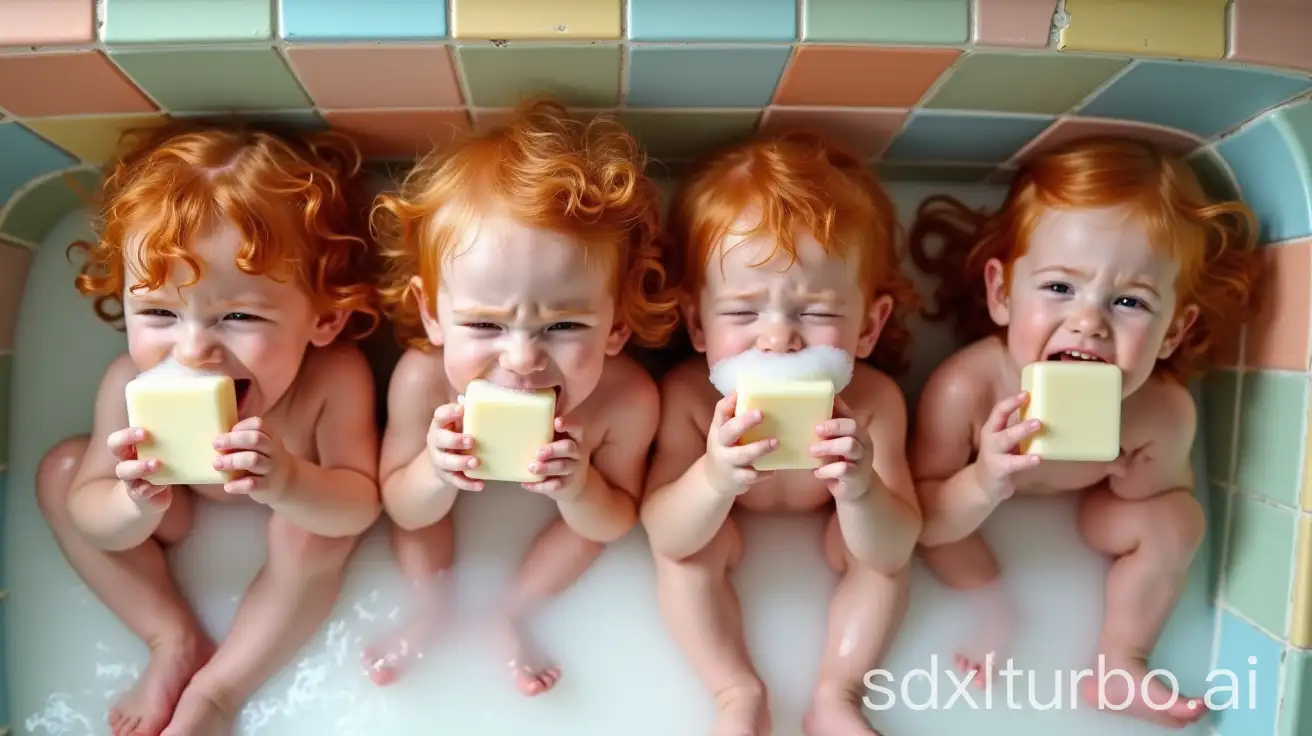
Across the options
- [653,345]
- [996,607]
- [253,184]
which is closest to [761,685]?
[996,607]

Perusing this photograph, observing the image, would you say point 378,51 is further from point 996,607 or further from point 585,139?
point 996,607

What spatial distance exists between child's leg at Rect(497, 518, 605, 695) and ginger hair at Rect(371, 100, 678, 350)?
26 centimetres

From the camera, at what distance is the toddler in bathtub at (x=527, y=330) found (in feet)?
3.08

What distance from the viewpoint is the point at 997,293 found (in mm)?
1102

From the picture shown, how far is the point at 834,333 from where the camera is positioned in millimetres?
989

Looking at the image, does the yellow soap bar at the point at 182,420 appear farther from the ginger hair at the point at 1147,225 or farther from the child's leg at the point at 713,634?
the ginger hair at the point at 1147,225

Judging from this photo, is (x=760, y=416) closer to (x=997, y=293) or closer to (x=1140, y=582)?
(x=997, y=293)

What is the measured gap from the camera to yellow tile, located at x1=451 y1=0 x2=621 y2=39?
0.89 metres

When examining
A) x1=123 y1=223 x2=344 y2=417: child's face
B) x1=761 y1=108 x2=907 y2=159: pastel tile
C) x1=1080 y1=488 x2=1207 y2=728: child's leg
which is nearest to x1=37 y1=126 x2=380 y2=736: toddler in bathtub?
x1=123 y1=223 x2=344 y2=417: child's face

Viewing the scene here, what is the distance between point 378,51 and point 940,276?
70cm

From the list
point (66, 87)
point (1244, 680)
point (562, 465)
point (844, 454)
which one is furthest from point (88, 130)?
point (1244, 680)

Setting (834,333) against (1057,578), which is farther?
(1057,578)

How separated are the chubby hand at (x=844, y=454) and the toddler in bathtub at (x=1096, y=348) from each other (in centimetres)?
15

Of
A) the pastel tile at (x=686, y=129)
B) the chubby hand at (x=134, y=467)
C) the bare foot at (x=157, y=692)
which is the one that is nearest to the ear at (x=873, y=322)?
the pastel tile at (x=686, y=129)
